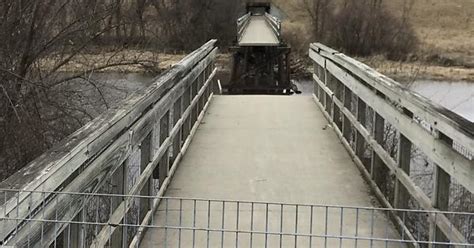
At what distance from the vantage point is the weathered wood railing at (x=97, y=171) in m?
2.60

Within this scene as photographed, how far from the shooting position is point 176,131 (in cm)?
651

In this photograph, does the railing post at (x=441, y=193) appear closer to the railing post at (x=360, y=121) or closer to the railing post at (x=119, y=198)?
the railing post at (x=119, y=198)

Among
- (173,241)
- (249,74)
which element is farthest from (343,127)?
(249,74)

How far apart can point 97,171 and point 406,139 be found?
250cm

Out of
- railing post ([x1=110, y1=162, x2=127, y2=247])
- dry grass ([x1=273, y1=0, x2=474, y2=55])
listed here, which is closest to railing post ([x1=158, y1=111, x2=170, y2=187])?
railing post ([x1=110, y1=162, x2=127, y2=247])

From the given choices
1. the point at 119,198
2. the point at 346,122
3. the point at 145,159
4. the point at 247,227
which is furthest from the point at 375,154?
the point at 119,198

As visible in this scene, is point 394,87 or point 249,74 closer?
point 394,87

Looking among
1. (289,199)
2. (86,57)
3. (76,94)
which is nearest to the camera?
(289,199)

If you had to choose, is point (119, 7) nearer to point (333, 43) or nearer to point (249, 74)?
point (249, 74)

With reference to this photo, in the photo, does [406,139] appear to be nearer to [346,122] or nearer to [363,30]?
[346,122]

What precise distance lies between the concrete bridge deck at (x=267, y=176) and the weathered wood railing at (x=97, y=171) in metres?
0.28

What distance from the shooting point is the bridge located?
10.2 ft

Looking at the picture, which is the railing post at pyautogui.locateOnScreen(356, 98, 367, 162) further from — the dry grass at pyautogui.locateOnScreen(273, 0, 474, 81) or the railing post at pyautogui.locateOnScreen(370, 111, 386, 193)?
the dry grass at pyautogui.locateOnScreen(273, 0, 474, 81)

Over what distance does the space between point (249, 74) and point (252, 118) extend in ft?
54.4
